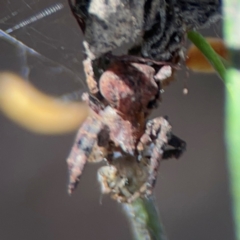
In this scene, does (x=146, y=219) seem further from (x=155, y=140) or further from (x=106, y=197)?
(x=106, y=197)

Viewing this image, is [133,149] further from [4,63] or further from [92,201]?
[92,201]

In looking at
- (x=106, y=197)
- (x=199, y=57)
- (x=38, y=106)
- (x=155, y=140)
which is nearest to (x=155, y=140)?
(x=155, y=140)

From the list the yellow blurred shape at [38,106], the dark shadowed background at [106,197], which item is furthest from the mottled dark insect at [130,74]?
the dark shadowed background at [106,197]

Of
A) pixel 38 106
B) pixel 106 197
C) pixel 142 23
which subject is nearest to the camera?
pixel 142 23

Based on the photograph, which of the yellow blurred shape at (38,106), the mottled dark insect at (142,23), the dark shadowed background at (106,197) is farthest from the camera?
the dark shadowed background at (106,197)

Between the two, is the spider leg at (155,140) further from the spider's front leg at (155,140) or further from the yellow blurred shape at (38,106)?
the yellow blurred shape at (38,106)

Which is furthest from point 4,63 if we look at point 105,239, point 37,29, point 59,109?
point 105,239

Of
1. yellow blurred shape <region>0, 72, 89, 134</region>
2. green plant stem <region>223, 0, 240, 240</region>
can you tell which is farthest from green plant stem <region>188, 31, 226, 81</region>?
yellow blurred shape <region>0, 72, 89, 134</region>

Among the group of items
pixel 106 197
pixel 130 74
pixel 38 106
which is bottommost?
pixel 106 197
